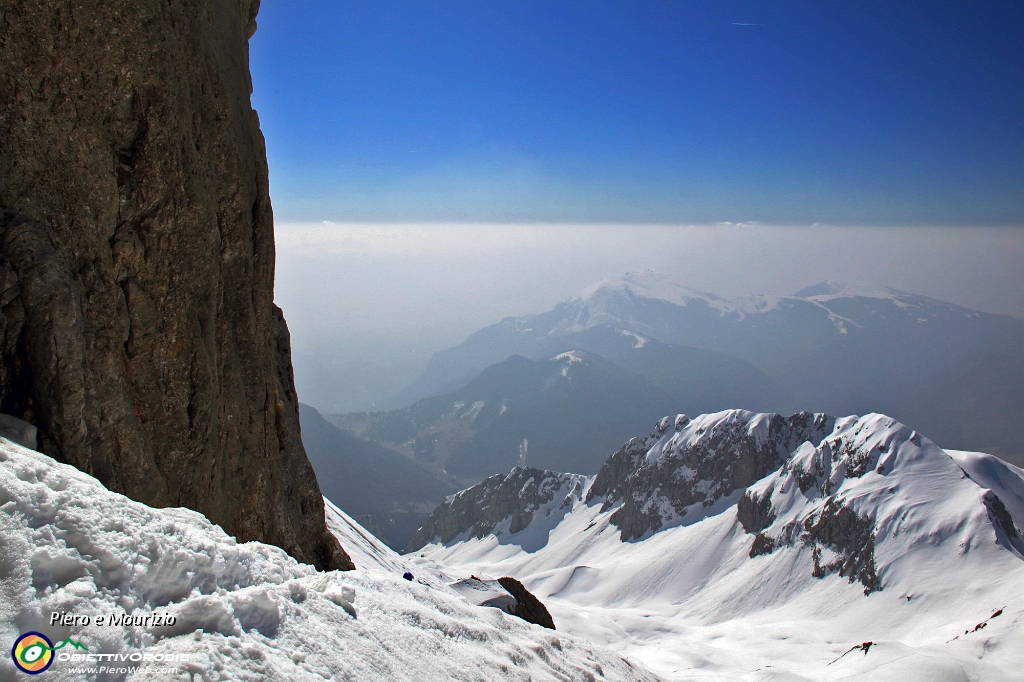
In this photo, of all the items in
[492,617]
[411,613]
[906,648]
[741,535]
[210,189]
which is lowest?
[741,535]

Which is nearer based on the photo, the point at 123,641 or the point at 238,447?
the point at 123,641

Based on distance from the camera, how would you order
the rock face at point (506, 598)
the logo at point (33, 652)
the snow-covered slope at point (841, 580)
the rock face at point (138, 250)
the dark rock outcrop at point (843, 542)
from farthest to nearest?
the dark rock outcrop at point (843, 542)
the snow-covered slope at point (841, 580)
the rock face at point (506, 598)
the rock face at point (138, 250)
the logo at point (33, 652)

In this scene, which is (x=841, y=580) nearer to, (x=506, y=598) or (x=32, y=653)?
(x=506, y=598)

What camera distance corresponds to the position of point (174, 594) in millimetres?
10156

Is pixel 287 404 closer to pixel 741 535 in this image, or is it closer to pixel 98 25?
pixel 98 25

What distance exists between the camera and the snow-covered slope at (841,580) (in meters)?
96.4

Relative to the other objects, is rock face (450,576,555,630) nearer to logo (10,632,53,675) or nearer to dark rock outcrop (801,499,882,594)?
logo (10,632,53,675)

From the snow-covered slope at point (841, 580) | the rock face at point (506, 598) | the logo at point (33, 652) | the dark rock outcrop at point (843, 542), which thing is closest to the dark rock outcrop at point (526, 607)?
the rock face at point (506, 598)

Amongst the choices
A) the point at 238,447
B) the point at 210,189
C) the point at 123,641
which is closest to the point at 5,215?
the point at 210,189

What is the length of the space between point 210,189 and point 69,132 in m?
4.89

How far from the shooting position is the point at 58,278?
14.7 meters

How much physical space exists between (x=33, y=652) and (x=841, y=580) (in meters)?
181

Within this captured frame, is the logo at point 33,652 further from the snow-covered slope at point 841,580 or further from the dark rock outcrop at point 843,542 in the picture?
the dark rock outcrop at point 843,542

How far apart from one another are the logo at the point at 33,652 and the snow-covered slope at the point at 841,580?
9291 centimetres
